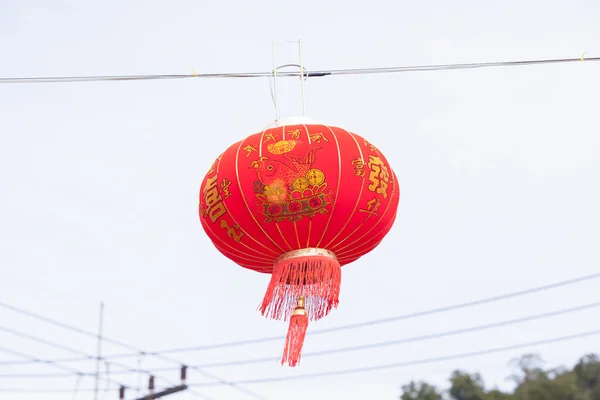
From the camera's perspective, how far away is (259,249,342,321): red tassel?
5.91 m

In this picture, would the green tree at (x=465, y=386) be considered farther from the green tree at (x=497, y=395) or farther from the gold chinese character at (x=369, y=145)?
the gold chinese character at (x=369, y=145)

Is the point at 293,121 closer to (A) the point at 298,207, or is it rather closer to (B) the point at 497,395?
(A) the point at 298,207

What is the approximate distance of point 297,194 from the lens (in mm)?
5629

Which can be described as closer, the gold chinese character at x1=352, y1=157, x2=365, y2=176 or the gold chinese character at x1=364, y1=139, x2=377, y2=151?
the gold chinese character at x1=352, y1=157, x2=365, y2=176

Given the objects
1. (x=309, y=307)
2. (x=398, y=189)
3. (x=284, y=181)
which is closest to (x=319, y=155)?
(x=284, y=181)

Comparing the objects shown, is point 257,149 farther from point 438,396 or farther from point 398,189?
point 438,396

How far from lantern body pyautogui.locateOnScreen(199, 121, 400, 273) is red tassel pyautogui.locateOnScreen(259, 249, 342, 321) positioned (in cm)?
8

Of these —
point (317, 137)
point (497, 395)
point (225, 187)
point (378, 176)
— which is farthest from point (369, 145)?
point (497, 395)

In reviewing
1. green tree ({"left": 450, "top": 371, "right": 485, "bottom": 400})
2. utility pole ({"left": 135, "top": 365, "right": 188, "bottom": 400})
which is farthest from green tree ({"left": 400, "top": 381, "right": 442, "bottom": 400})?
utility pole ({"left": 135, "top": 365, "right": 188, "bottom": 400})

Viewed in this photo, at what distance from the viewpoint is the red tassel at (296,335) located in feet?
19.7

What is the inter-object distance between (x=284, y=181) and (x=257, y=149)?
12.3 inches

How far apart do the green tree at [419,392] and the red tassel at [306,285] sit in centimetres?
1394

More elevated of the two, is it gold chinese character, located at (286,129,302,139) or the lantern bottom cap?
gold chinese character, located at (286,129,302,139)

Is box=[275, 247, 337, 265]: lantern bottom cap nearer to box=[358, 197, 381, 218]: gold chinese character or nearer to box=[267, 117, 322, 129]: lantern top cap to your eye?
box=[358, 197, 381, 218]: gold chinese character
